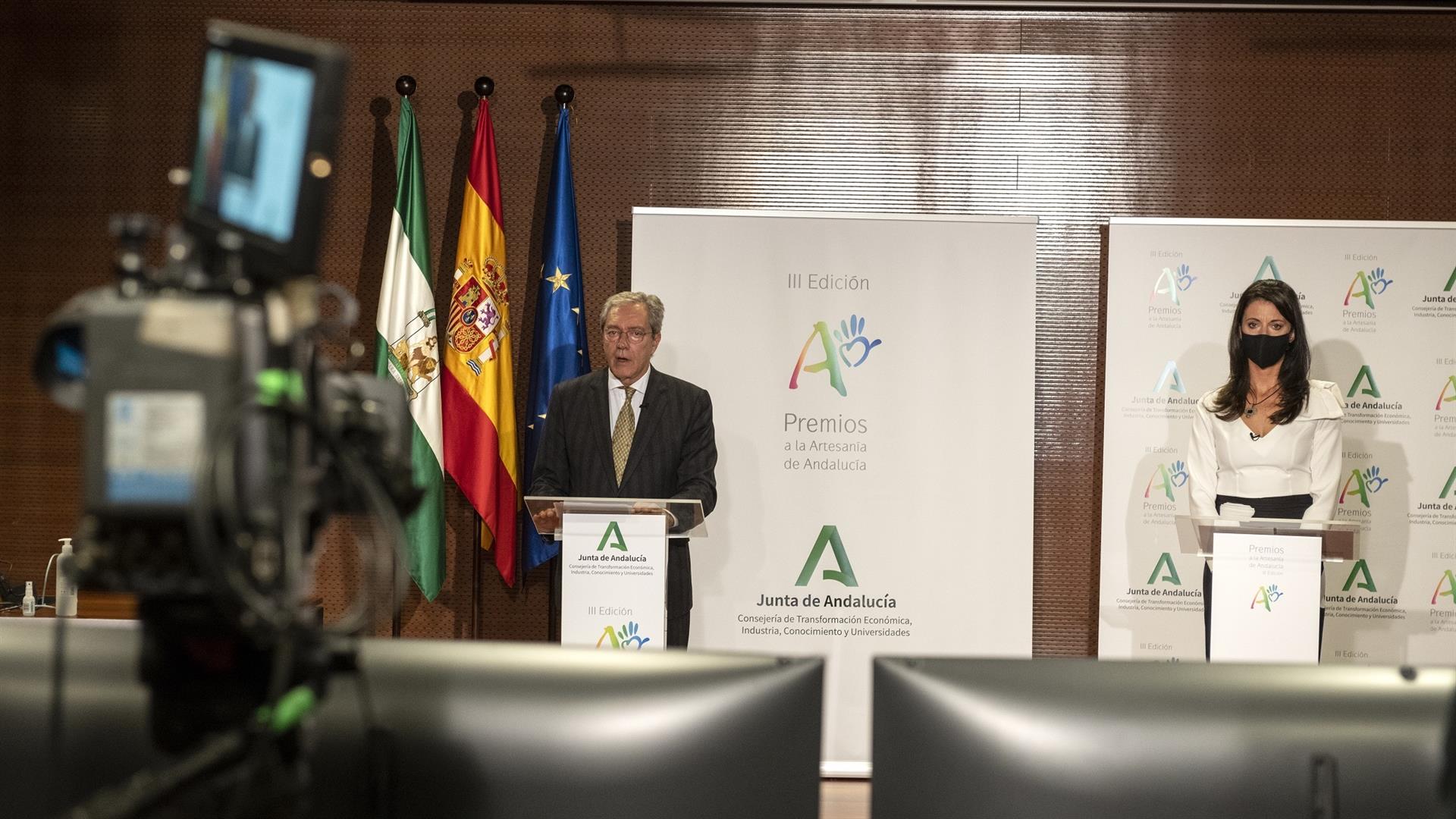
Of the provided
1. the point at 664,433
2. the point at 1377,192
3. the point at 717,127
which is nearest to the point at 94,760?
the point at 664,433

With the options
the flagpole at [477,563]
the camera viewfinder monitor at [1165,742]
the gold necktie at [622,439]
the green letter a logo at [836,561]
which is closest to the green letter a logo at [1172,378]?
the green letter a logo at [836,561]

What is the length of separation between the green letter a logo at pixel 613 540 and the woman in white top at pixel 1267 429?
2.08m

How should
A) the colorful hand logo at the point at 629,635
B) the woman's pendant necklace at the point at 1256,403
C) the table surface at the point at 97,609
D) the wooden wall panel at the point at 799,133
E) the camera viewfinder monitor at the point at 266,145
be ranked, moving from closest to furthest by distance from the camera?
the camera viewfinder monitor at the point at 266,145 → the colorful hand logo at the point at 629,635 → the table surface at the point at 97,609 → the woman's pendant necklace at the point at 1256,403 → the wooden wall panel at the point at 799,133

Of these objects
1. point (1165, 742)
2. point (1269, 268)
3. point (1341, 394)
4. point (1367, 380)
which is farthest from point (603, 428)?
point (1165, 742)

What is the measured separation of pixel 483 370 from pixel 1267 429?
3.04 meters

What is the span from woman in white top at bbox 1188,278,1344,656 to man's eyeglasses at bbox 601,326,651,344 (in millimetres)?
2087

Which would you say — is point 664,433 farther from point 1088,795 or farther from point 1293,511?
Result: point 1088,795

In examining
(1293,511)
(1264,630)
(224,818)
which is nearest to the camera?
(224,818)

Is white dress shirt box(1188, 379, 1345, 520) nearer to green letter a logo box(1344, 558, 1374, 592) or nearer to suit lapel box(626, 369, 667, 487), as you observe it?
green letter a logo box(1344, 558, 1374, 592)

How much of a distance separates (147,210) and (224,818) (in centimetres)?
519

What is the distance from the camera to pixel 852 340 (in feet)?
15.9

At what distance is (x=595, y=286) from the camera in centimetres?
518

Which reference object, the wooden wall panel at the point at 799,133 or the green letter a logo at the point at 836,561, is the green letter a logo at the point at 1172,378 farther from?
the green letter a logo at the point at 836,561

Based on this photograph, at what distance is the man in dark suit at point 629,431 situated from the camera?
4.36 metres
